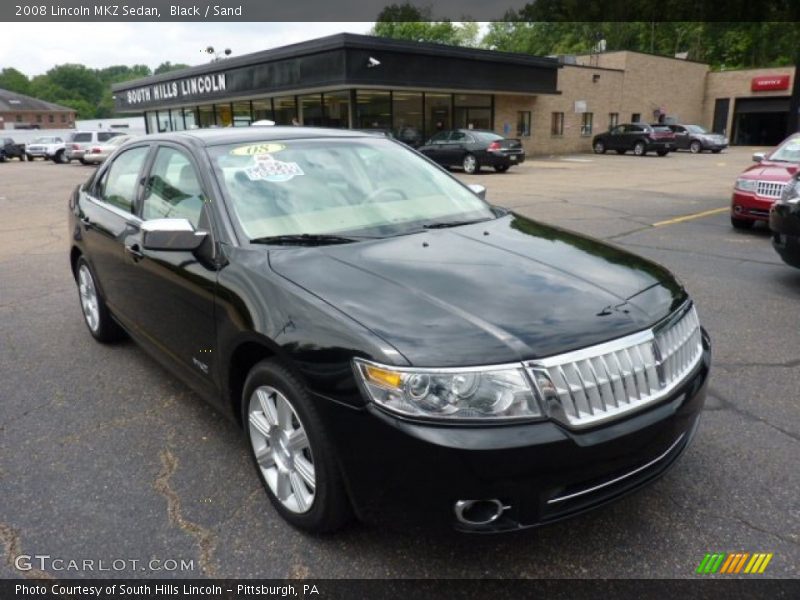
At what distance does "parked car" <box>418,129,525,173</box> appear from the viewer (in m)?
21.9

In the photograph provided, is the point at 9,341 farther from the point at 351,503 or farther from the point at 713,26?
the point at 713,26

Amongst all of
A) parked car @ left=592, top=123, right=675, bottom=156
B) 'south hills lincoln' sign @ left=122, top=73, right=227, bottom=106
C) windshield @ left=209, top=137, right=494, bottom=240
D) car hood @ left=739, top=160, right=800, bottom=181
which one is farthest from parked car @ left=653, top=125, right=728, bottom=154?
windshield @ left=209, top=137, right=494, bottom=240

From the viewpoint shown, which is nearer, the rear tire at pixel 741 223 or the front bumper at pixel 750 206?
the front bumper at pixel 750 206

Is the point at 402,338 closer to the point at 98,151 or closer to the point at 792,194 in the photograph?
the point at 792,194

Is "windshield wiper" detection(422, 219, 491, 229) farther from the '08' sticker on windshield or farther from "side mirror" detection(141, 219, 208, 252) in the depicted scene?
"side mirror" detection(141, 219, 208, 252)

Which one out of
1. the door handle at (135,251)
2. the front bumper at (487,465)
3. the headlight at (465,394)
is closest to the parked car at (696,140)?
the door handle at (135,251)

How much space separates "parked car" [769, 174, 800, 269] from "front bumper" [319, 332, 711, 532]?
4.50 metres

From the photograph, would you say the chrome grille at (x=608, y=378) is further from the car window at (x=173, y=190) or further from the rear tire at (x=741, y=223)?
the rear tire at (x=741, y=223)

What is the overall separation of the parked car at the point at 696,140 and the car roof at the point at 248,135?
112 ft

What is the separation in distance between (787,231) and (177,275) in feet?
18.0

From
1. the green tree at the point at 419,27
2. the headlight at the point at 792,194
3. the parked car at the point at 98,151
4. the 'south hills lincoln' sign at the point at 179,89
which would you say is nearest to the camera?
the headlight at the point at 792,194

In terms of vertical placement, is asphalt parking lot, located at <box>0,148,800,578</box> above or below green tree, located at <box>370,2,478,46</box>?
below

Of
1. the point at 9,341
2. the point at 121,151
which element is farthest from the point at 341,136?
the point at 9,341

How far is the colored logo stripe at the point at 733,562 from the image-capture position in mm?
2361
